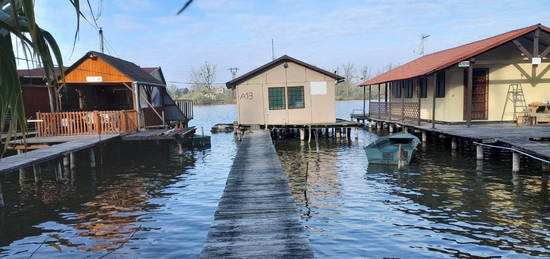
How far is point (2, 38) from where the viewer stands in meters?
1.47

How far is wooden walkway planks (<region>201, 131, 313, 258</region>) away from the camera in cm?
602

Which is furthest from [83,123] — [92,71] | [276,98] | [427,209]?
[427,209]

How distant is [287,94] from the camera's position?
25266 mm

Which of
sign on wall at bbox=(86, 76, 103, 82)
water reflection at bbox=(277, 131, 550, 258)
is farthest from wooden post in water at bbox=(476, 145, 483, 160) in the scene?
sign on wall at bbox=(86, 76, 103, 82)

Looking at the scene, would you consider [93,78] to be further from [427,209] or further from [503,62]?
[503,62]

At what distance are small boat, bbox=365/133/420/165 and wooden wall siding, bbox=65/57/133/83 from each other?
42.3ft

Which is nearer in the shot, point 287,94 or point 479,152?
point 479,152

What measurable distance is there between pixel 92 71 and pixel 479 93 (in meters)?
21.3

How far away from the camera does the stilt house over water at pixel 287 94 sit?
2508cm

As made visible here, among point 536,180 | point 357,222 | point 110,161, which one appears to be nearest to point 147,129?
point 110,161

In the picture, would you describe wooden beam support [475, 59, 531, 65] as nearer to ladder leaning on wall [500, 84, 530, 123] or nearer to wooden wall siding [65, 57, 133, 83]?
ladder leaning on wall [500, 84, 530, 123]

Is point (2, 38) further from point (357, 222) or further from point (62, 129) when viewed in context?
point (62, 129)

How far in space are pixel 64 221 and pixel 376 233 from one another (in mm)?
8195

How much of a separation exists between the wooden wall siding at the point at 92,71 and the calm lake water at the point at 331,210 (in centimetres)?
510
